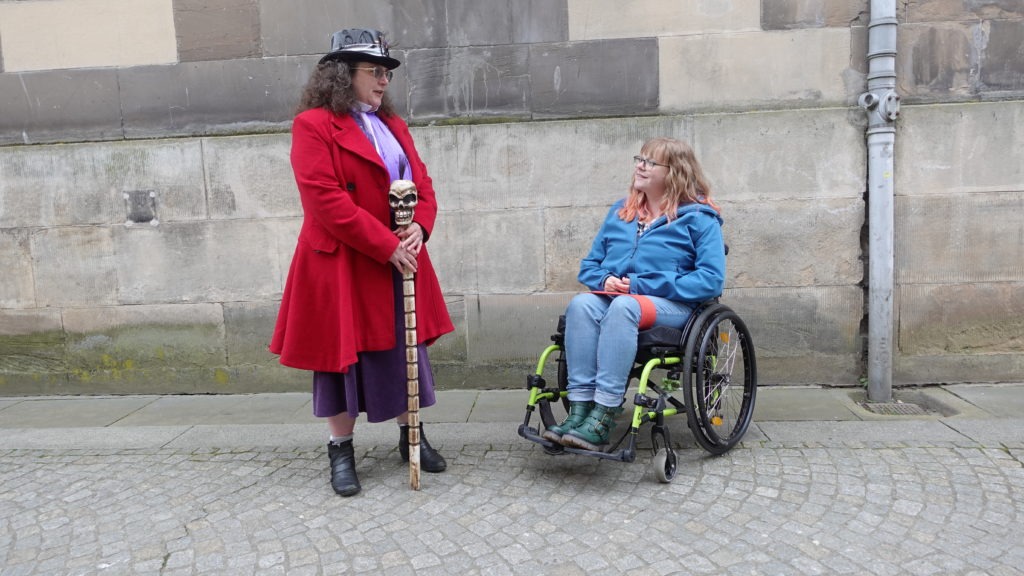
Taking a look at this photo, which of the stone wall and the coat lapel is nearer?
the coat lapel

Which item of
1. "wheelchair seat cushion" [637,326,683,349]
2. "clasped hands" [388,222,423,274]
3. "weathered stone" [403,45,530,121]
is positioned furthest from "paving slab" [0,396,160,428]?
"wheelchair seat cushion" [637,326,683,349]

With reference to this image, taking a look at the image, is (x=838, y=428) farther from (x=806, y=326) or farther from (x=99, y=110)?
(x=99, y=110)

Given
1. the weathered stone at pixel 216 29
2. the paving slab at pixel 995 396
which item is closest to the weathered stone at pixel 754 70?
the paving slab at pixel 995 396

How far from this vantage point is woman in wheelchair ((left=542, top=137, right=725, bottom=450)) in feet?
9.49

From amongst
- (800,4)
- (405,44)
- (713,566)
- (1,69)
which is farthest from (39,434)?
(800,4)

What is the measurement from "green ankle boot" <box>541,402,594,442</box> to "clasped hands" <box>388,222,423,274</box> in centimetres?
89

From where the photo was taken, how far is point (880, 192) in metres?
4.07

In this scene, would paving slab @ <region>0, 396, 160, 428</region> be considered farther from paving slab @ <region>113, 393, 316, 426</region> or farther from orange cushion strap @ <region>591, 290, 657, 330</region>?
orange cushion strap @ <region>591, 290, 657, 330</region>

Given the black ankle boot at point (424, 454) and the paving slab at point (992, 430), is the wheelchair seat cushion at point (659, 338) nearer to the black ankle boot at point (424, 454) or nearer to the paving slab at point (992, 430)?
the black ankle boot at point (424, 454)

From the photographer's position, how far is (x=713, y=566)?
7.42 feet

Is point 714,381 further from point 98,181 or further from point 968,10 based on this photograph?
point 98,181

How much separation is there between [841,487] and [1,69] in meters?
5.59

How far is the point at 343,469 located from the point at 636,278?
5.16ft

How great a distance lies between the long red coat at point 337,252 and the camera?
276 centimetres
